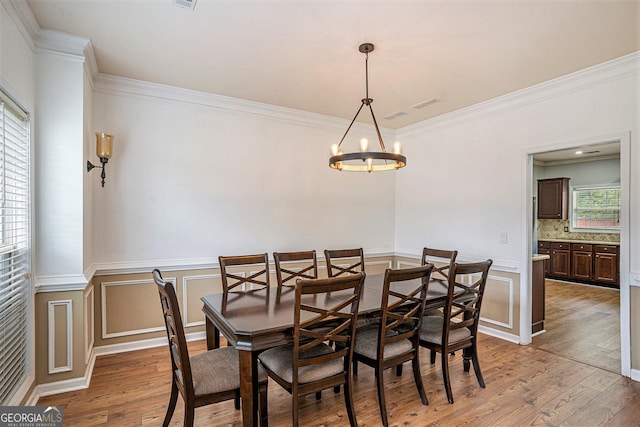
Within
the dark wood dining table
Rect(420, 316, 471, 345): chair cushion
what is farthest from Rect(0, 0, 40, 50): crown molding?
Rect(420, 316, 471, 345): chair cushion

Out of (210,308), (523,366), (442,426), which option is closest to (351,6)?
(210,308)

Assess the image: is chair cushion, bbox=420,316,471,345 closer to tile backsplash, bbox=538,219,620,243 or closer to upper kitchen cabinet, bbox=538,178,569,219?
upper kitchen cabinet, bbox=538,178,569,219

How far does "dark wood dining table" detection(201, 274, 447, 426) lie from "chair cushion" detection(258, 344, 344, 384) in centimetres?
20

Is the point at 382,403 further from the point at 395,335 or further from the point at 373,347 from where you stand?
the point at 395,335

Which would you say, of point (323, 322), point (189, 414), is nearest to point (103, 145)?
point (189, 414)

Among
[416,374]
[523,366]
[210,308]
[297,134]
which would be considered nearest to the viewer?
[210,308]

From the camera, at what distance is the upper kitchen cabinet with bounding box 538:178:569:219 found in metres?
7.24

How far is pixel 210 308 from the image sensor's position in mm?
2285

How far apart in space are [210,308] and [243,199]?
1873mm

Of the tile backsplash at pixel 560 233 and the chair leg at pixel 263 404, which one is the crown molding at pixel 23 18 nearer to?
the chair leg at pixel 263 404

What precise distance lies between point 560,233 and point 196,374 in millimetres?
8366

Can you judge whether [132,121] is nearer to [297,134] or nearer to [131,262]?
[131,262]

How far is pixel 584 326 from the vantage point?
4.19 metres

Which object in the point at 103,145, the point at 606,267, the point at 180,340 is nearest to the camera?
the point at 180,340
